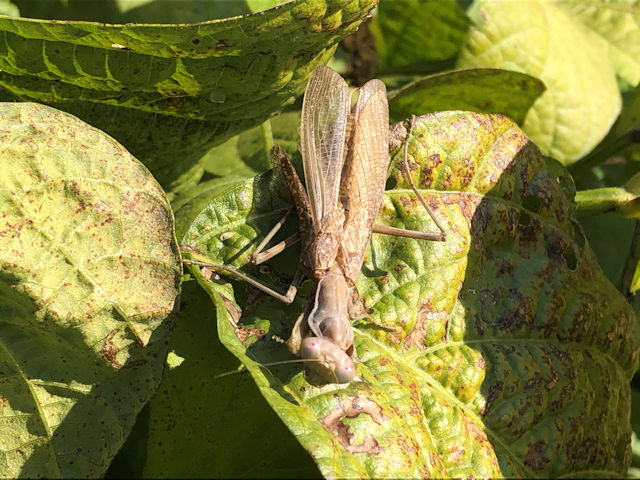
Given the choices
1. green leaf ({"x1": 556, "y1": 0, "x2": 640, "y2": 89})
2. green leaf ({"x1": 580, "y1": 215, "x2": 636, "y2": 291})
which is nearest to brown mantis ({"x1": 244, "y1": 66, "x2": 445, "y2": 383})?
green leaf ({"x1": 580, "y1": 215, "x2": 636, "y2": 291})

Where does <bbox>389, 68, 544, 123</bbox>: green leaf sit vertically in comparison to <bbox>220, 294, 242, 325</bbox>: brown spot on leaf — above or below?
above

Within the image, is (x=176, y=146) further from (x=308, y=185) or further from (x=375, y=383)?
(x=375, y=383)

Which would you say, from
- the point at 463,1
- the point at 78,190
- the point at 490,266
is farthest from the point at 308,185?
the point at 463,1

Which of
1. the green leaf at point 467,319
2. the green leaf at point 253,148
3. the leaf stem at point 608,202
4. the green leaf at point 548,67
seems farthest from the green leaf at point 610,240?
the green leaf at point 253,148

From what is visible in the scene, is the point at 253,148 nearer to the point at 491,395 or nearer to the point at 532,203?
the point at 532,203

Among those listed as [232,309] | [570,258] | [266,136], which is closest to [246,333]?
[232,309]

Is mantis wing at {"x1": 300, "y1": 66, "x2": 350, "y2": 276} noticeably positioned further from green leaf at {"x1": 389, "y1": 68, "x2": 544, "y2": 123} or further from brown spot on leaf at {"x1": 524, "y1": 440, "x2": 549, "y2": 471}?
brown spot on leaf at {"x1": 524, "y1": 440, "x2": 549, "y2": 471}
